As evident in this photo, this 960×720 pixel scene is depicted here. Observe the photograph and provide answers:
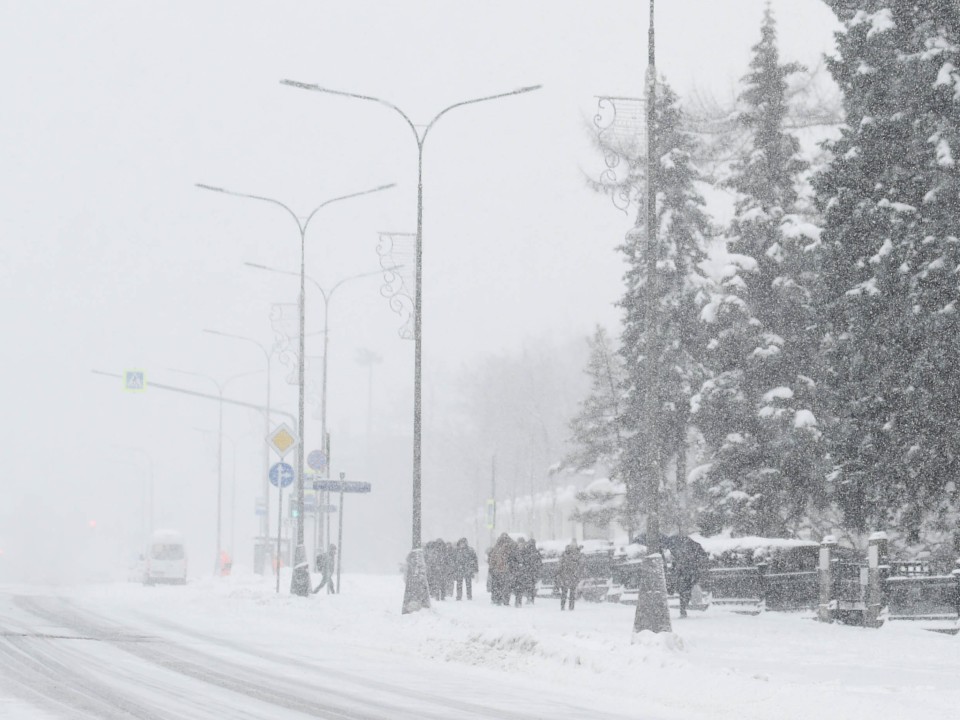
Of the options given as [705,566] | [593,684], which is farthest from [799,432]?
[593,684]

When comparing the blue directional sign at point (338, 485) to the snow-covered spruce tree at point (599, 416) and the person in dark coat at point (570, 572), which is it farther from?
the snow-covered spruce tree at point (599, 416)

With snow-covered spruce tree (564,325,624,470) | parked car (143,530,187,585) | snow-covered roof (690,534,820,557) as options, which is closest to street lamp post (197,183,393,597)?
snow-covered roof (690,534,820,557)

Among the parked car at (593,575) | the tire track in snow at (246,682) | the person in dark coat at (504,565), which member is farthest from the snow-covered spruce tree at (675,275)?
the tire track in snow at (246,682)

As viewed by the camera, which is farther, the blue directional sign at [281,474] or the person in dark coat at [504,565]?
the blue directional sign at [281,474]

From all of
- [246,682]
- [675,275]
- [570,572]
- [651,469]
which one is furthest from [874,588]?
[675,275]

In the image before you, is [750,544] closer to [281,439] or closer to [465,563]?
[465,563]

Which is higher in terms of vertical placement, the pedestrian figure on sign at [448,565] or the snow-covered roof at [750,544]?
the snow-covered roof at [750,544]

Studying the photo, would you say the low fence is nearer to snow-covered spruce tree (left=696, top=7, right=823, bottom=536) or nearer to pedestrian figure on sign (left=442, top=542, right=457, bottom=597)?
snow-covered spruce tree (left=696, top=7, right=823, bottom=536)

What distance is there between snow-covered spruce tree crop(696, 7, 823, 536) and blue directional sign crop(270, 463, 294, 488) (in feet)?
34.3

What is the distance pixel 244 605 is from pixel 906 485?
1391cm

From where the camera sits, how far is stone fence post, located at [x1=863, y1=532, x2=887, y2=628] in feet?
83.5

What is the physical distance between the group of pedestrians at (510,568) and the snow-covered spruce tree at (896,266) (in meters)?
7.64

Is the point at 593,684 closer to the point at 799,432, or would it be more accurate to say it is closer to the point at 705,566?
the point at 705,566

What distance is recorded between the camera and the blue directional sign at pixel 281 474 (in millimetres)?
37375
